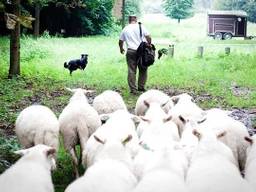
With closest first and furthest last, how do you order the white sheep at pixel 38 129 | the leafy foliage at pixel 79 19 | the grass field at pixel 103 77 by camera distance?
1. the white sheep at pixel 38 129
2. the grass field at pixel 103 77
3. the leafy foliage at pixel 79 19

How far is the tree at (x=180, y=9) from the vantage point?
128 ft

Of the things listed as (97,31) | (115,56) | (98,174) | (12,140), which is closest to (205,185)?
(98,174)

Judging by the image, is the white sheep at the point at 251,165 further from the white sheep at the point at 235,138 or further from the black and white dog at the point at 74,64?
the black and white dog at the point at 74,64

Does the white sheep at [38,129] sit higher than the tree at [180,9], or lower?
lower

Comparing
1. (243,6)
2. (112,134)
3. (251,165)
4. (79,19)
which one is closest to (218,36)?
(243,6)

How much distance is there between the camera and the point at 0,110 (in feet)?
42.5

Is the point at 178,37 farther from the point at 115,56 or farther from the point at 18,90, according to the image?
the point at 18,90

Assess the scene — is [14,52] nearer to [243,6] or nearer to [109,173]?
[109,173]

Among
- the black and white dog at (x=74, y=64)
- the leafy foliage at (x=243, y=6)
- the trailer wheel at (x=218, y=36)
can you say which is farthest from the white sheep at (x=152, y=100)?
the trailer wheel at (x=218, y=36)

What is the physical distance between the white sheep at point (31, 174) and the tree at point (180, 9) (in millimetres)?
32807

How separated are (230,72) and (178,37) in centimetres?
1517

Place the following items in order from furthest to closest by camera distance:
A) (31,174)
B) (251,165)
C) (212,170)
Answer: (251,165), (31,174), (212,170)

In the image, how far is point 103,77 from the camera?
19.0m

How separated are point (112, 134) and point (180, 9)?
32245 mm
